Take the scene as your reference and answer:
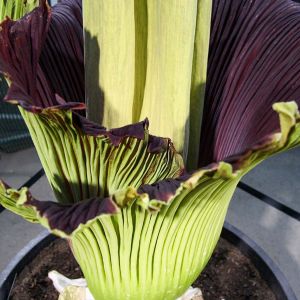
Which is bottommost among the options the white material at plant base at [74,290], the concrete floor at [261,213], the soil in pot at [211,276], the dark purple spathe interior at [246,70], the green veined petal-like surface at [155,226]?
the concrete floor at [261,213]

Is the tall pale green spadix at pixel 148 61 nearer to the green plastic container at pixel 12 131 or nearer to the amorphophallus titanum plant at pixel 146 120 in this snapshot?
the amorphophallus titanum plant at pixel 146 120

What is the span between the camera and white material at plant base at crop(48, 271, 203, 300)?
77 cm

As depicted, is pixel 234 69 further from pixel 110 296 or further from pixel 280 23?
pixel 110 296

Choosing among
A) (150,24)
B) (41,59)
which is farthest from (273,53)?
(41,59)

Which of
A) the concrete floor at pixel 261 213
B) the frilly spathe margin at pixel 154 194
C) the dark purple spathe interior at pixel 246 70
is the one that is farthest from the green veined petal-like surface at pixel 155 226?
the concrete floor at pixel 261 213

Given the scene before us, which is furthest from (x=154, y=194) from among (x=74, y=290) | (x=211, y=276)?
(x=211, y=276)

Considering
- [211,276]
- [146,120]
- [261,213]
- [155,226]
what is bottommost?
[261,213]

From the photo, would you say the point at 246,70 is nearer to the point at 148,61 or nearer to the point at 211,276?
the point at 148,61

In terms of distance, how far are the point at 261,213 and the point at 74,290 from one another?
0.86m

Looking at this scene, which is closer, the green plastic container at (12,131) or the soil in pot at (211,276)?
the soil in pot at (211,276)

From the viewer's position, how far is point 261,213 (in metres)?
1.48

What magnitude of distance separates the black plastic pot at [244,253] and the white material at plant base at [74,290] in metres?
0.08

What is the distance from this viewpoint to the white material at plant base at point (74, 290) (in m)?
0.77

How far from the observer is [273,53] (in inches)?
23.8
